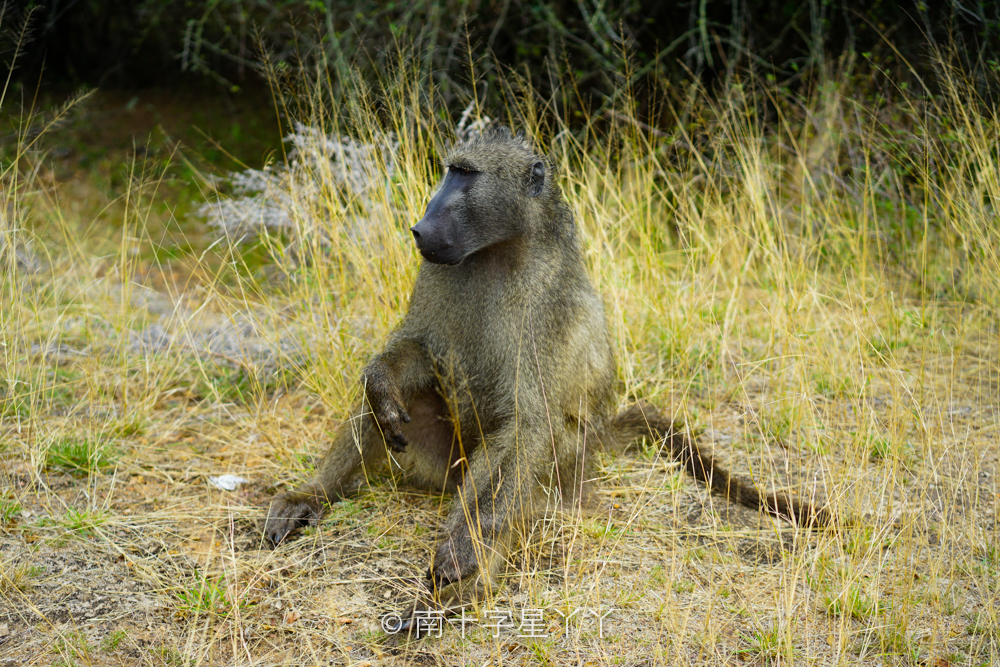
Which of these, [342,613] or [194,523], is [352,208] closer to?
[194,523]

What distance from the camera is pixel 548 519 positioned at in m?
2.62

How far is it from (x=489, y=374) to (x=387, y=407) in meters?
0.33

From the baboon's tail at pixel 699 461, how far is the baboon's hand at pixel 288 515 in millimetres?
1160

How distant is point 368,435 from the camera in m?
2.74

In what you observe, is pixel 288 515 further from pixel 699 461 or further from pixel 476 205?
pixel 699 461

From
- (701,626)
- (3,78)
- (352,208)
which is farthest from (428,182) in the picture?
(3,78)

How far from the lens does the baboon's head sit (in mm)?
2336

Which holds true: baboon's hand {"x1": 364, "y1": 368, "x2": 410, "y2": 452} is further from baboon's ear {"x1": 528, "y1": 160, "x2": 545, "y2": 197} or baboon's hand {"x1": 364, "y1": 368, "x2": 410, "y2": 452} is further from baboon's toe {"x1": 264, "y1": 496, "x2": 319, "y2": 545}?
baboon's ear {"x1": 528, "y1": 160, "x2": 545, "y2": 197}

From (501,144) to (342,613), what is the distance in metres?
1.48

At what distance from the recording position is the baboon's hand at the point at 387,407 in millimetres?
2420

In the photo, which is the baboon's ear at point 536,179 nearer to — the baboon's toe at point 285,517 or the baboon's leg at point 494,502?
the baboon's leg at point 494,502

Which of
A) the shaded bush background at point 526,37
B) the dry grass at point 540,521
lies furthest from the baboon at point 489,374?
the shaded bush background at point 526,37

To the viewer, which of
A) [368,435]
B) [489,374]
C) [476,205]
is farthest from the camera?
[368,435]

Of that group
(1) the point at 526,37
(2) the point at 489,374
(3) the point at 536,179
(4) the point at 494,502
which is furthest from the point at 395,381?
(1) the point at 526,37
